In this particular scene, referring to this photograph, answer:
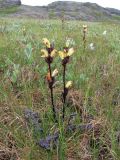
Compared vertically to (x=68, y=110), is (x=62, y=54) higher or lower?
higher

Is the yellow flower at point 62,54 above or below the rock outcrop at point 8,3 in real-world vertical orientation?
above

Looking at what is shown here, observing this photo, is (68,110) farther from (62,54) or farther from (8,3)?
(8,3)

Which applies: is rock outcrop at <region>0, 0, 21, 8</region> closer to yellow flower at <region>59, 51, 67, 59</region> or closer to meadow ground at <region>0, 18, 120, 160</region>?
meadow ground at <region>0, 18, 120, 160</region>

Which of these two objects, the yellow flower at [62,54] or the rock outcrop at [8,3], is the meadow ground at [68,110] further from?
the rock outcrop at [8,3]

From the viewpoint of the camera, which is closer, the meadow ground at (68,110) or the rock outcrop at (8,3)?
the meadow ground at (68,110)

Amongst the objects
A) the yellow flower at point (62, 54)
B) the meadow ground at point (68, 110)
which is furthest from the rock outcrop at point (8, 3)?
the yellow flower at point (62, 54)

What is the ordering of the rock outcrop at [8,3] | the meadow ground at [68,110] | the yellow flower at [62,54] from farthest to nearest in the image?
the rock outcrop at [8,3] < the yellow flower at [62,54] < the meadow ground at [68,110]

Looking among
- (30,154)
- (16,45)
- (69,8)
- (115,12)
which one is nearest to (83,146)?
(30,154)

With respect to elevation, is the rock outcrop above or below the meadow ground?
below

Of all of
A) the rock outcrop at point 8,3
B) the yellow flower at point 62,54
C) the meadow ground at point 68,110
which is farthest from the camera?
the rock outcrop at point 8,3

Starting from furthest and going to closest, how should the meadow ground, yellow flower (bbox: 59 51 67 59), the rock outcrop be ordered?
1. the rock outcrop
2. yellow flower (bbox: 59 51 67 59)
3. the meadow ground

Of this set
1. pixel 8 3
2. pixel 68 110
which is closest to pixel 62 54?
pixel 68 110

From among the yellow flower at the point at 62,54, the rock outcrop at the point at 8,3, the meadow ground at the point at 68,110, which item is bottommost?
the rock outcrop at the point at 8,3

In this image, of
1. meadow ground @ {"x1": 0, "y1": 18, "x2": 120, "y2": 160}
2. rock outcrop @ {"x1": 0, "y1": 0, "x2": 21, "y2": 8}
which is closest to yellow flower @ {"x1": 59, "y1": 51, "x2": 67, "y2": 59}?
meadow ground @ {"x1": 0, "y1": 18, "x2": 120, "y2": 160}
